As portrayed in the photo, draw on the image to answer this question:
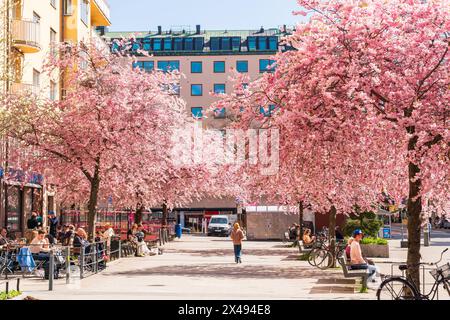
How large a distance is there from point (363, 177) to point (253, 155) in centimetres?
353

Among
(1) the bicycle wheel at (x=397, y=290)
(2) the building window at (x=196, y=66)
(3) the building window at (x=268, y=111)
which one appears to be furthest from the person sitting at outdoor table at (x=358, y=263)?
(2) the building window at (x=196, y=66)

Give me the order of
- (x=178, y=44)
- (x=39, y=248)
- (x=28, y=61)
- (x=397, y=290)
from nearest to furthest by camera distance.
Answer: (x=397, y=290)
(x=39, y=248)
(x=28, y=61)
(x=178, y=44)

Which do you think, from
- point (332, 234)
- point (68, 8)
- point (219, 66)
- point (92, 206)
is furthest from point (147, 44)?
point (92, 206)

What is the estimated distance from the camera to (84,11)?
4941 cm

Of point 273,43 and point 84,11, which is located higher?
point 273,43

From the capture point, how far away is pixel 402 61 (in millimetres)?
17938

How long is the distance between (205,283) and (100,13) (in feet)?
114

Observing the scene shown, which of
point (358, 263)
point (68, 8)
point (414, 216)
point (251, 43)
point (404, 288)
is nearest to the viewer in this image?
point (404, 288)

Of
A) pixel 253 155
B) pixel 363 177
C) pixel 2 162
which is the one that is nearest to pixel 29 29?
pixel 2 162

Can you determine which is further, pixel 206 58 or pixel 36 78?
pixel 206 58

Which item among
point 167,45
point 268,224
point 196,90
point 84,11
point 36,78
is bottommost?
point 268,224

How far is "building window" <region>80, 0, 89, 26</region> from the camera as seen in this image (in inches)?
1907

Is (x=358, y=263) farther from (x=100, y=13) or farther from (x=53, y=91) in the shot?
(x=100, y=13)
